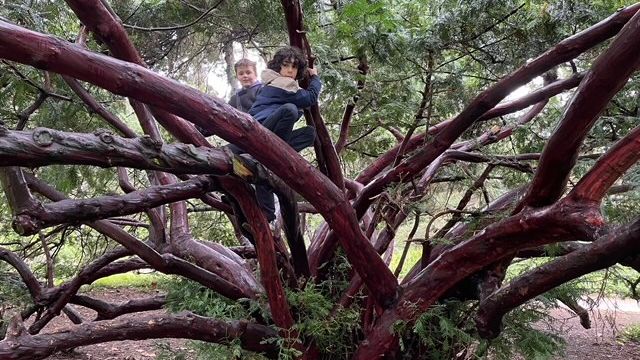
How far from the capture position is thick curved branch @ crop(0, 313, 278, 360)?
2.38 m

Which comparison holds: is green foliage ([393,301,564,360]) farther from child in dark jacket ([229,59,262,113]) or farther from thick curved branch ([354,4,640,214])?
child in dark jacket ([229,59,262,113])

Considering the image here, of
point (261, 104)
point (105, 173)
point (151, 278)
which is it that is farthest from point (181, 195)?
point (151, 278)

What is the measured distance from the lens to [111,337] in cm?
279

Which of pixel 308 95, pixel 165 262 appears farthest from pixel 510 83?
pixel 165 262

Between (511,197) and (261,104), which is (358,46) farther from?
(511,197)

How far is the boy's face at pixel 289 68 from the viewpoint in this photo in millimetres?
3119

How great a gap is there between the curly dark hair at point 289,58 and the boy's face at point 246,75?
0.70 meters

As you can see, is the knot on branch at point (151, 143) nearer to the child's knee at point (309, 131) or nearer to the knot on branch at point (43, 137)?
the knot on branch at point (43, 137)

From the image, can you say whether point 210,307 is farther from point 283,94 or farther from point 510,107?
point 510,107

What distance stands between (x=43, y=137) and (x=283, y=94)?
1493mm

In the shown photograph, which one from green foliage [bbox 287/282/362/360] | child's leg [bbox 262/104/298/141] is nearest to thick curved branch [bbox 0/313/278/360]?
green foliage [bbox 287/282/362/360]

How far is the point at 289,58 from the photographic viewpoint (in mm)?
3100

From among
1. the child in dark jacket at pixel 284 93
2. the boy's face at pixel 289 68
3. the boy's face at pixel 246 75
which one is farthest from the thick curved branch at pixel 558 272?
the boy's face at pixel 246 75

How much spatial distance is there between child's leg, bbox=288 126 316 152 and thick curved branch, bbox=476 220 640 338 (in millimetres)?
1534
